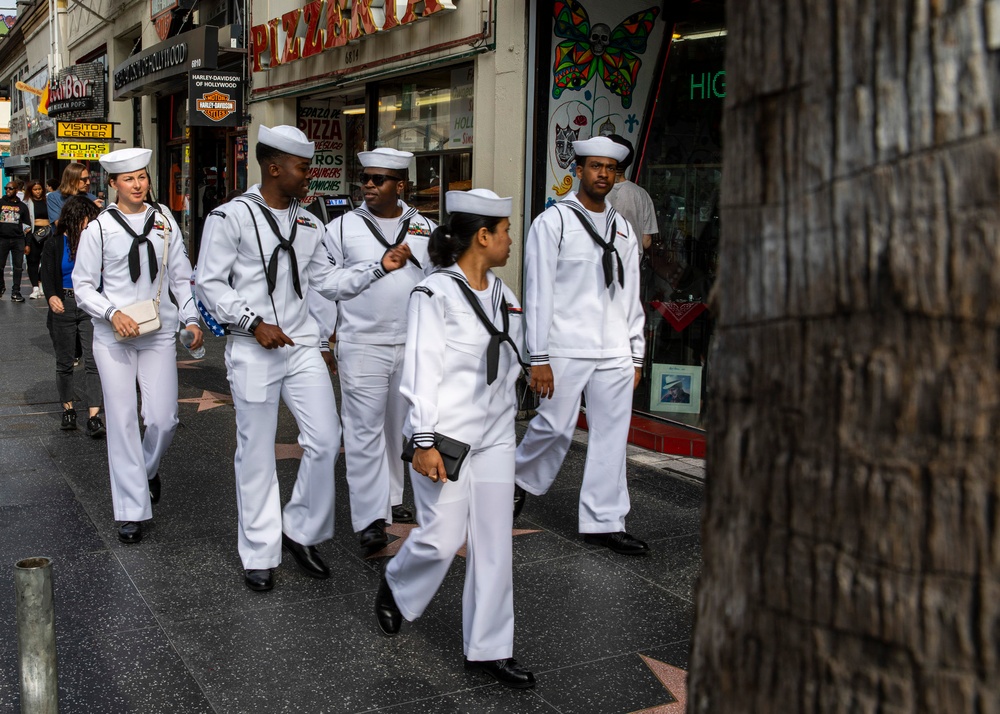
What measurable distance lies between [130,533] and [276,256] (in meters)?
1.76

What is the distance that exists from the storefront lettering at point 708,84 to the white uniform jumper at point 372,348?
3.51 meters

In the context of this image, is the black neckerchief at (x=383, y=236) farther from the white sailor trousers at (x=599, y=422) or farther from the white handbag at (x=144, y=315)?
the white handbag at (x=144, y=315)

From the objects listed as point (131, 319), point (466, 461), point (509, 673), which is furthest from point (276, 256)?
point (509, 673)

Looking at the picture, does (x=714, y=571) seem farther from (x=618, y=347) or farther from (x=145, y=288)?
(x=145, y=288)

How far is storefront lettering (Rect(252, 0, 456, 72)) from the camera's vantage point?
10469 millimetres

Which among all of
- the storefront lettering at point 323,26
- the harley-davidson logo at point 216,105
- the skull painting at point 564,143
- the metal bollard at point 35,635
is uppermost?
the storefront lettering at point 323,26

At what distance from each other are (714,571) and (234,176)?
55.4 ft

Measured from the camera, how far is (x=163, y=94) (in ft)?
69.1

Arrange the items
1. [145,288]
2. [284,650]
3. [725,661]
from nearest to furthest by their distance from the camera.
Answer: [725,661], [284,650], [145,288]

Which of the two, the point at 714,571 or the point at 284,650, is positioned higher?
the point at 714,571

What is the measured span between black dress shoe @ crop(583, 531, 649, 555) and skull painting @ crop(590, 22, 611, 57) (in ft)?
15.8

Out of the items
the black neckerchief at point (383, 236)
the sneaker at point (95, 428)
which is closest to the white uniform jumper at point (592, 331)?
the black neckerchief at point (383, 236)

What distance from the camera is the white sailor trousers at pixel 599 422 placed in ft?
18.5

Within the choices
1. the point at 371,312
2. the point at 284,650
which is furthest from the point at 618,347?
the point at 284,650
